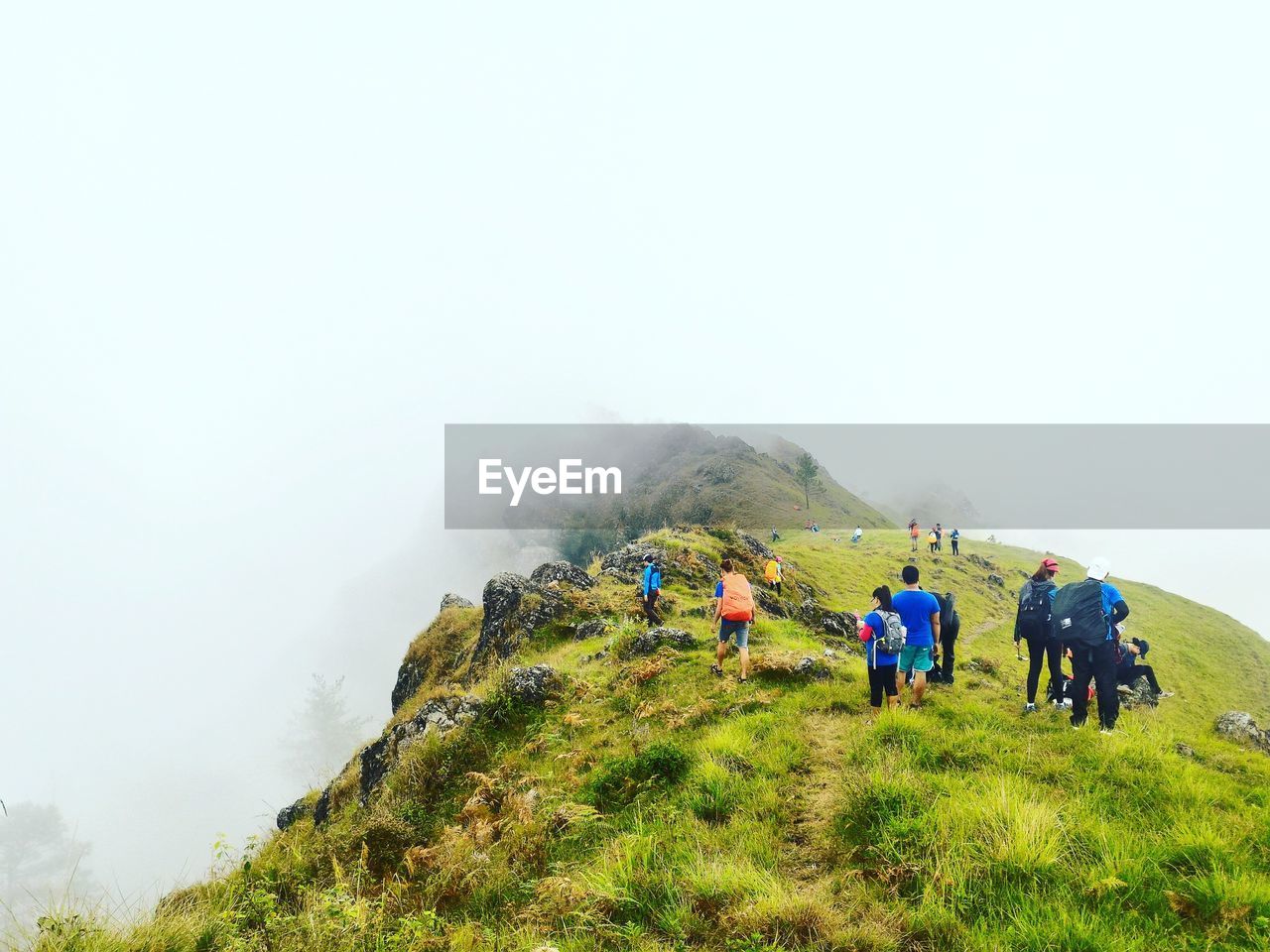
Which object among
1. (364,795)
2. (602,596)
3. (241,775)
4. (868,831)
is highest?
(868,831)

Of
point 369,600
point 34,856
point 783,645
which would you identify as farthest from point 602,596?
point 369,600

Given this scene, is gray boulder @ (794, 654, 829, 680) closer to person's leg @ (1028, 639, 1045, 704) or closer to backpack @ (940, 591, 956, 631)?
backpack @ (940, 591, 956, 631)

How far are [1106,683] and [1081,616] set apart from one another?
114 cm

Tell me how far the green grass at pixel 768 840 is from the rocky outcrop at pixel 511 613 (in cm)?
582

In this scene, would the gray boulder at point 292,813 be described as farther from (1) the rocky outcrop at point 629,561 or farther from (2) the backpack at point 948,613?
(2) the backpack at point 948,613

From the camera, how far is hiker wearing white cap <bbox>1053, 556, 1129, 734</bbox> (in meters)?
9.12

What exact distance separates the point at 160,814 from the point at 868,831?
6311 inches

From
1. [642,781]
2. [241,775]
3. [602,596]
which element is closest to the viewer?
[642,781]

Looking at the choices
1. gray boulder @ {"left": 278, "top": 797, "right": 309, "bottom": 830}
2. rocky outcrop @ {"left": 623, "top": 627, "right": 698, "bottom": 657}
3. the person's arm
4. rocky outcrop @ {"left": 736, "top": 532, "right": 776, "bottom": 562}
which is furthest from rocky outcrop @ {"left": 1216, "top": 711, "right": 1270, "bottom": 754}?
gray boulder @ {"left": 278, "top": 797, "right": 309, "bottom": 830}

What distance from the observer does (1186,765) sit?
22.9ft

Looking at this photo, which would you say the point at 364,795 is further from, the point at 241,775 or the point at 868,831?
the point at 241,775

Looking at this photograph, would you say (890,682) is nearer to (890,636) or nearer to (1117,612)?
(890,636)

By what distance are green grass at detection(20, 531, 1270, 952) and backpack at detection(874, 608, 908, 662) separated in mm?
1217

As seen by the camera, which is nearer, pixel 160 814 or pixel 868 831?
pixel 868 831
